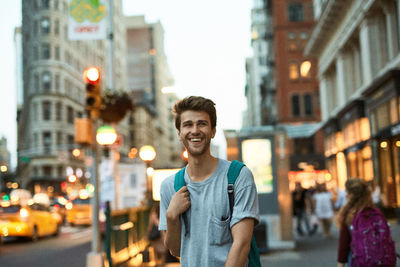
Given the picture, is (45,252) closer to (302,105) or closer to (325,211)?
(325,211)

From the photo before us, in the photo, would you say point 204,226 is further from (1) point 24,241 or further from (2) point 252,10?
(2) point 252,10

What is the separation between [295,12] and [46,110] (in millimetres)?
35090

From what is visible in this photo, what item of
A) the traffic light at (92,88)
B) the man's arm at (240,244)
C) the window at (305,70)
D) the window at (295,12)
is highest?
the window at (295,12)

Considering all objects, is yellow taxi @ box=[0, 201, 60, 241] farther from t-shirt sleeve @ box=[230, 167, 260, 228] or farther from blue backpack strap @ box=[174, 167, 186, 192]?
t-shirt sleeve @ box=[230, 167, 260, 228]

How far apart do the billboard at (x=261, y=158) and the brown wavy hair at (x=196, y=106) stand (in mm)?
12759

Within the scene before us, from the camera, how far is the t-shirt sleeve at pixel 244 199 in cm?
302

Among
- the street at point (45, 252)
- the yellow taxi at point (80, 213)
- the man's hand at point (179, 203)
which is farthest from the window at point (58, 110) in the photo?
the man's hand at point (179, 203)

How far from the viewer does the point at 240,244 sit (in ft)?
9.80

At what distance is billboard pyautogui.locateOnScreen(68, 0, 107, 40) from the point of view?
14789 millimetres

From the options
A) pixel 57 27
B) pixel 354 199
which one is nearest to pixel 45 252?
pixel 354 199

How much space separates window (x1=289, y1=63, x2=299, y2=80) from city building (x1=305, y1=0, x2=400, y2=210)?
1522cm

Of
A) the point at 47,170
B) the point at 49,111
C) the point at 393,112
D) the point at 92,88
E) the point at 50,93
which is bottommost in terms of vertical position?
the point at 92,88

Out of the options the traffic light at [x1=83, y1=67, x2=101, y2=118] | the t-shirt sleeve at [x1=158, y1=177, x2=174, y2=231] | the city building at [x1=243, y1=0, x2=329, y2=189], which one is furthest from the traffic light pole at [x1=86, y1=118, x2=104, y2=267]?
the city building at [x1=243, y1=0, x2=329, y2=189]

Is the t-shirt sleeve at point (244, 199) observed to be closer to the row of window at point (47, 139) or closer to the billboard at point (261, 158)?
the billboard at point (261, 158)
